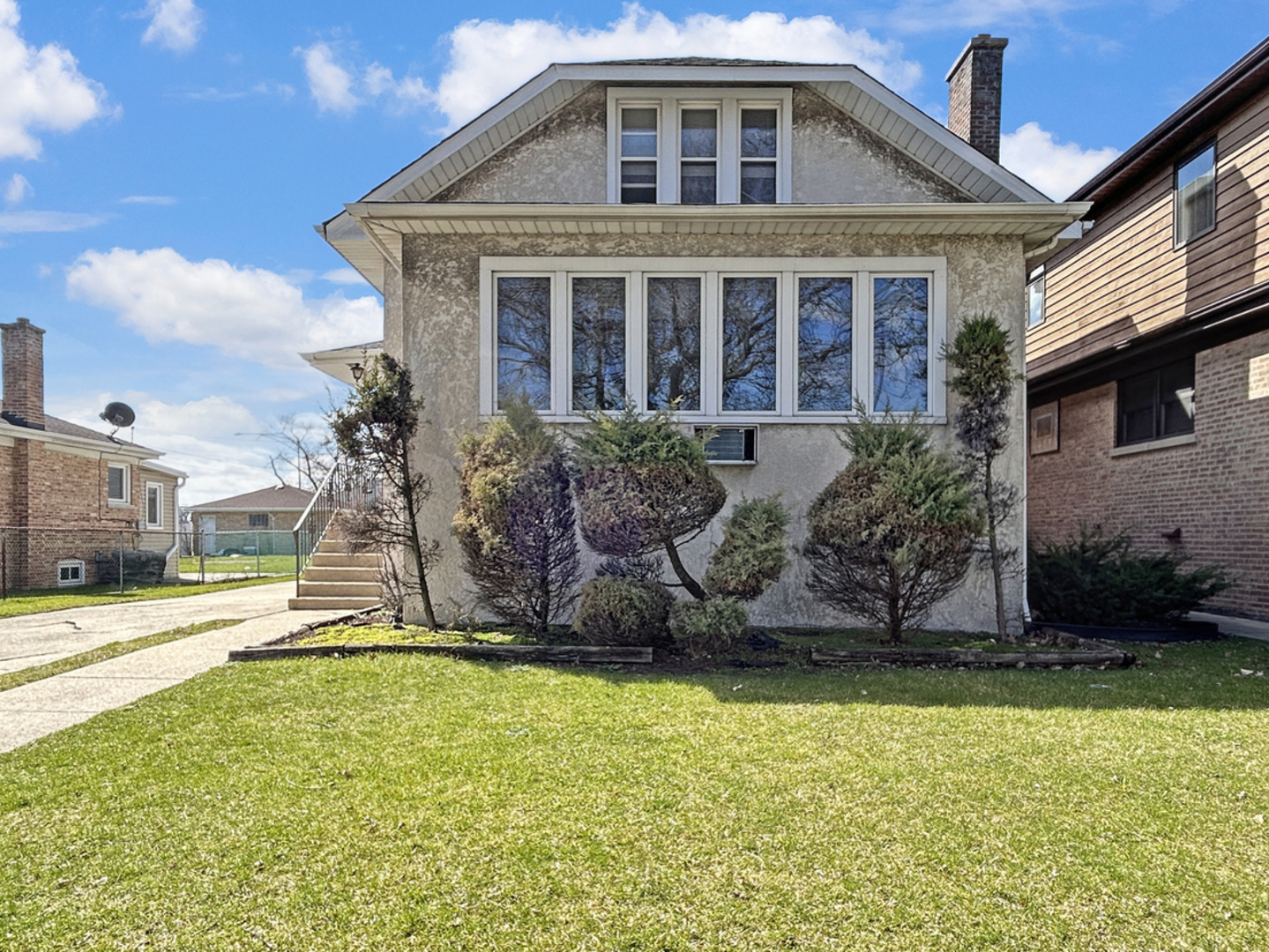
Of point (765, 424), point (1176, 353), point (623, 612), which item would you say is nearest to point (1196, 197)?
point (1176, 353)

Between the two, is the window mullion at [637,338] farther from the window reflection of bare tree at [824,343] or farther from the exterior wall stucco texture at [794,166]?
the window reflection of bare tree at [824,343]

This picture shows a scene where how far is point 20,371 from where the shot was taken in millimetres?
17250

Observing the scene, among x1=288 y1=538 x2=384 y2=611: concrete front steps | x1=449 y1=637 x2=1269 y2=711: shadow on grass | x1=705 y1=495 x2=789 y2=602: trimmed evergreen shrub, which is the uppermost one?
x1=705 y1=495 x2=789 y2=602: trimmed evergreen shrub

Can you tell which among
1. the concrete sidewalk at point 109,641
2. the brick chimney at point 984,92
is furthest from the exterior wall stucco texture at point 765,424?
the brick chimney at point 984,92

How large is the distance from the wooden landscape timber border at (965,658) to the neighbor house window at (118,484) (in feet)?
68.1

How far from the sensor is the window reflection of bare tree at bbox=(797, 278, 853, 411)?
316 inches

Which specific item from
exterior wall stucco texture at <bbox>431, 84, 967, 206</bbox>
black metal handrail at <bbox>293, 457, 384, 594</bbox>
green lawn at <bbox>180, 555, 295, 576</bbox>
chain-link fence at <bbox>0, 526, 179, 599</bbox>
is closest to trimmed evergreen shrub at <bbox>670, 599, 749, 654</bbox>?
exterior wall stucco texture at <bbox>431, 84, 967, 206</bbox>

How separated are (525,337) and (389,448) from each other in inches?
75.5

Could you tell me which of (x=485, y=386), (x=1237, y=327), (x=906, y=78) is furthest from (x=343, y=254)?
(x=1237, y=327)

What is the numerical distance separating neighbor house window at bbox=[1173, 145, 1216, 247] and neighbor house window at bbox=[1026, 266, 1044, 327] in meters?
3.38

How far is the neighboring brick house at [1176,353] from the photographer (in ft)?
29.3

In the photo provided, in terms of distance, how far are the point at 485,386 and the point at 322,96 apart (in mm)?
4141

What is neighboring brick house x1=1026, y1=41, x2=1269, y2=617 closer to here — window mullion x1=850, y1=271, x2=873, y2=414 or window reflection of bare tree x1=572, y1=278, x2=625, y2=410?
window mullion x1=850, y1=271, x2=873, y2=414

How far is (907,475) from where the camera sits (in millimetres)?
6383
